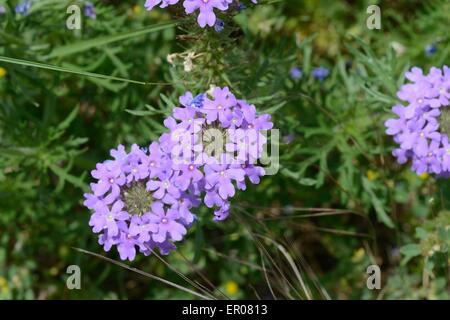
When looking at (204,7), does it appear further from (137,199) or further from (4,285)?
(4,285)

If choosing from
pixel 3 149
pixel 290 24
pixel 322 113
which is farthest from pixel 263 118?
pixel 290 24

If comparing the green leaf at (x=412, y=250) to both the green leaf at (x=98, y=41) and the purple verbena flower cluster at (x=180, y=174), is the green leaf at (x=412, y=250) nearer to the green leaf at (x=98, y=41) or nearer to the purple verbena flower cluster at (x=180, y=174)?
the purple verbena flower cluster at (x=180, y=174)

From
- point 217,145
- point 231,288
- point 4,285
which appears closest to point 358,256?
point 231,288

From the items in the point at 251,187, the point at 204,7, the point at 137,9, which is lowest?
the point at 251,187

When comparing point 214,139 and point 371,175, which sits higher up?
point 371,175

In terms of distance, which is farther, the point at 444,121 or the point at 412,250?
the point at 412,250

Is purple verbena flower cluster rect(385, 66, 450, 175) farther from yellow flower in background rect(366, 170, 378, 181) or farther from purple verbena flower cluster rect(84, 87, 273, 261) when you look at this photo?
yellow flower in background rect(366, 170, 378, 181)

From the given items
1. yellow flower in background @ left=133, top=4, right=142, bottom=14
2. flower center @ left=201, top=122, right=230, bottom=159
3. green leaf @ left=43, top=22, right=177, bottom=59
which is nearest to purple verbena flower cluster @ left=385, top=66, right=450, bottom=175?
flower center @ left=201, top=122, right=230, bottom=159

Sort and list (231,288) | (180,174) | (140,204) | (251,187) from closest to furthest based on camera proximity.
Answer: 1. (180,174)
2. (140,204)
3. (251,187)
4. (231,288)
